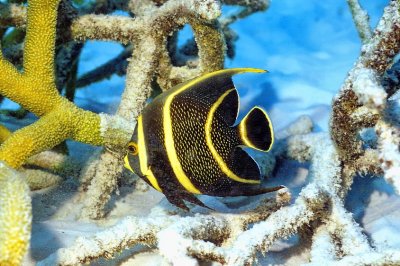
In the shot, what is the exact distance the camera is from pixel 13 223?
96cm

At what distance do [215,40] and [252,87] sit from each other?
79.1 inches

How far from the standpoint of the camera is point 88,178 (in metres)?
2.23

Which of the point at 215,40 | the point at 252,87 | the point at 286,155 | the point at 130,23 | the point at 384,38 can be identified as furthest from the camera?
the point at 252,87

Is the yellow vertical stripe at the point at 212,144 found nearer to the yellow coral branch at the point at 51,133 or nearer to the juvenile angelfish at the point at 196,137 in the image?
the juvenile angelfish at the point at 196,137

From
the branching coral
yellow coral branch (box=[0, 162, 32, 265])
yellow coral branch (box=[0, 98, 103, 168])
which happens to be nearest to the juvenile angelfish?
the branching coral

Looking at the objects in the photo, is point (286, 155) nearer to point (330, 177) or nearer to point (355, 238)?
point (330, 177)

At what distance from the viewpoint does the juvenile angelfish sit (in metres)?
1.27

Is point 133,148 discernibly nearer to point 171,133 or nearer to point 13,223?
point 171,133

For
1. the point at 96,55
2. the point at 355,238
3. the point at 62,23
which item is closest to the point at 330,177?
the point at 355,238

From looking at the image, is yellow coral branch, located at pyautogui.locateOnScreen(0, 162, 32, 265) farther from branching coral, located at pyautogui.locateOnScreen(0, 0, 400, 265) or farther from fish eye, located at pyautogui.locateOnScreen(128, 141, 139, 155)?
fish eye, located at pyautogui.locateOnScreen(128, 141, 139, 155)

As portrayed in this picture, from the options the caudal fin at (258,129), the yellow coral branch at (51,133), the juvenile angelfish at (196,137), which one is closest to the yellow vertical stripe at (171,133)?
the juvenile angelfish at (196,137)

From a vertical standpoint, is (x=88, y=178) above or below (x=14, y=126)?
below

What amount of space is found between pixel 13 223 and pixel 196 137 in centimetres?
55

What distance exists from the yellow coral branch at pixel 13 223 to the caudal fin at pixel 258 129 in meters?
0.62
